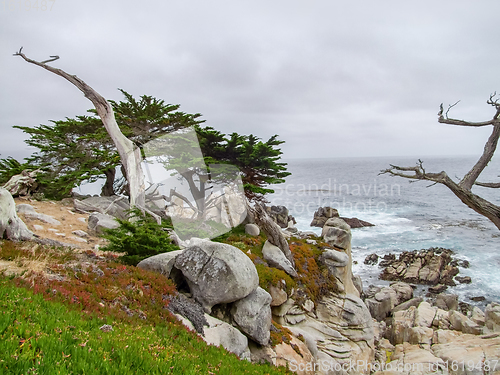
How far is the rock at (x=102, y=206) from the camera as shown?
58.0 ft

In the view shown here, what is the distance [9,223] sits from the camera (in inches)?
323

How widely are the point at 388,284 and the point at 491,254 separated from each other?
50.7 ft

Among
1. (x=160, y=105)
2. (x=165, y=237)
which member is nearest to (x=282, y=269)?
(x=165, y=237)

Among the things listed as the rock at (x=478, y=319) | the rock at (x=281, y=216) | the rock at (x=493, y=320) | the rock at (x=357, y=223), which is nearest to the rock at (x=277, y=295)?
the rock at (x=493, y=320)

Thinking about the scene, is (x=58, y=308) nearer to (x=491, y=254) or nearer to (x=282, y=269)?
(x=282, y=269)

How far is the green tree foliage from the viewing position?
18.0m

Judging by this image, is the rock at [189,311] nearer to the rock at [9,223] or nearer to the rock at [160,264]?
the rock at [160,264]

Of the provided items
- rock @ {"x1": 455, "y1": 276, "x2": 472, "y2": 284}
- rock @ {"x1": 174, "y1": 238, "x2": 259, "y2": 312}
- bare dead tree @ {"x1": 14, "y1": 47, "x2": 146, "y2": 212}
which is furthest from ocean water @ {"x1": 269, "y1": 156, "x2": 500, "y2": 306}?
bare dead tree @ {"x1": 14, "y1": 47, "x2": 146, "y2": 212}

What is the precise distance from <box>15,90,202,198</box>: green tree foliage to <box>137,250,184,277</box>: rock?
11.2 meters

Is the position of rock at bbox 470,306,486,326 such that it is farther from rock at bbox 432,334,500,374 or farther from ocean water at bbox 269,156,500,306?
ocean water at bbox 269,156,500,306

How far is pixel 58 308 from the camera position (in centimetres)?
449

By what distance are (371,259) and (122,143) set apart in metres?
27.6

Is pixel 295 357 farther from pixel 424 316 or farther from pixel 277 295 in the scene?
pixel 424 316

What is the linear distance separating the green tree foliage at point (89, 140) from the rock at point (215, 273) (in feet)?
38.1
